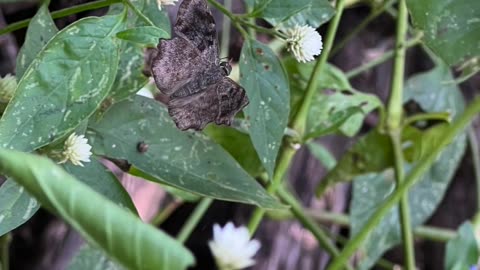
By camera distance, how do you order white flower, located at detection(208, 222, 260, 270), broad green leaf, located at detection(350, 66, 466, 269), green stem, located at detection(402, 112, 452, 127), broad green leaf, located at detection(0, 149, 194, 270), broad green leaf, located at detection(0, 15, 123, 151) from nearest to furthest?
broad green leaf, located at detection(0, 149, 194, 270) < broad green leaf, located at detection(0, 15, 123, 151) < white flower, located at detection(208, 222, 260, 270) < green stem, located at detection(402, 112, 452, 127) < broad green leaf, located at detection(350, 66, 466, 269)

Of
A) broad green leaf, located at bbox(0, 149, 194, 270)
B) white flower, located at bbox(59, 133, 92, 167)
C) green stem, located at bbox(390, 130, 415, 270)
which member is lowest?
green stem, located at bbox(390, 130, 415, 270)

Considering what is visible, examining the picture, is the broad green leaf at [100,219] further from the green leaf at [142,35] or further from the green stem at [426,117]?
the green stem at [426,117]

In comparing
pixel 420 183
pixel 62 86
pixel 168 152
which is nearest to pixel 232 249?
pixel 168 152

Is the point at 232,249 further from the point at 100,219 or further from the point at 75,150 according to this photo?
the point at 100,219

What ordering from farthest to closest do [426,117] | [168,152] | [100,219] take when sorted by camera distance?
1. [426,117]
2. [168,152]
3. [100,219]

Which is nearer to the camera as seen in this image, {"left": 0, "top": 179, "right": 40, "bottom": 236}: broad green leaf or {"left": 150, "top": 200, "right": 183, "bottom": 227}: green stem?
{"left": 0, "top": 179, "right": 40, "bottom": 236}: broad green leaf

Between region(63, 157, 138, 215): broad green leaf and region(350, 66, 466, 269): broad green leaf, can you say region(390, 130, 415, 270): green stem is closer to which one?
region(350, 66, 466, 269): broad green leaf

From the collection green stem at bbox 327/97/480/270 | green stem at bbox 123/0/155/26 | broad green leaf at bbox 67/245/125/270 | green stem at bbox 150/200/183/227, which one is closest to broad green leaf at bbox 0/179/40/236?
green stem at bbox 123/0/155/26
